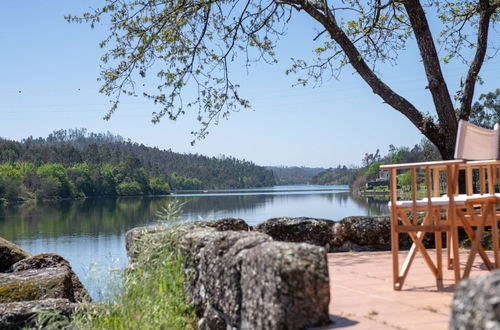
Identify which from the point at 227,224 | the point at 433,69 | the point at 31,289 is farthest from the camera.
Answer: the point at 433,69

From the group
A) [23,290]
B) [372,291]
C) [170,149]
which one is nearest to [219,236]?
[372,291]

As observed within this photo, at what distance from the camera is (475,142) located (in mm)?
4055

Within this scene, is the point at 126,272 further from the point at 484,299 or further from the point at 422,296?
the point at 484,299

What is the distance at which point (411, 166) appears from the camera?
3.81 m

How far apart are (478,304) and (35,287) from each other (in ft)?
15.5

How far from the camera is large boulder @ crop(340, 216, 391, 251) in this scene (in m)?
6.78

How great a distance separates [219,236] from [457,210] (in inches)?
62.5

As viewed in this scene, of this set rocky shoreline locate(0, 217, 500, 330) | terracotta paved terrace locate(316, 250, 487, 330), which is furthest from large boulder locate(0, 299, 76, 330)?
terracotta paved terrace locate(316, 250, 487, 330)

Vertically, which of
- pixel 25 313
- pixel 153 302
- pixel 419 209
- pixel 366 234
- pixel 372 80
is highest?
pixel 372 80

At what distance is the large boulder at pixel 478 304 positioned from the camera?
1.44m

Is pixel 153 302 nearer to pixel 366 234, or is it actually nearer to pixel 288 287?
pixel 288 287

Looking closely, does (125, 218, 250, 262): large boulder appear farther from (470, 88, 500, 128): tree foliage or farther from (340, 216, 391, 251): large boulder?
(470, 88, 500, 128): tree foliage

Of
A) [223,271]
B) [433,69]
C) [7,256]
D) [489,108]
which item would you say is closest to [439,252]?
[223,271]

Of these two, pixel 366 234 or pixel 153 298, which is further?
pixel 366 234
